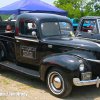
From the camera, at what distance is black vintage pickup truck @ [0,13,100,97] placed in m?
3.66

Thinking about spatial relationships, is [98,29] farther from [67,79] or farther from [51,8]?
[51,8]

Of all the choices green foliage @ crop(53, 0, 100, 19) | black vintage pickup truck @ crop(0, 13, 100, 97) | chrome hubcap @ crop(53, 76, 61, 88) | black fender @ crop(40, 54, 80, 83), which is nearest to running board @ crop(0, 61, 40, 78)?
black vintage pickup truck @ crop(0, 13, 100, 97)

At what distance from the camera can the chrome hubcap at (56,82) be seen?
3.81m

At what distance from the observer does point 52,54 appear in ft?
13.6

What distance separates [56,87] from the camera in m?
3.93

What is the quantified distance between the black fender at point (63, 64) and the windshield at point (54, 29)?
2.80 feet

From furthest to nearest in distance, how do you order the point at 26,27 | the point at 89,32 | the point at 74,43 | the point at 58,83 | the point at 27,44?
the point at 89,32 → the point at 26,27 → the point at 27,44 → the point at 74,43 → the point at 58,83

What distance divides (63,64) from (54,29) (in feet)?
4.69

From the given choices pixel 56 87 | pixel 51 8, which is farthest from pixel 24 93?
pixel 51 8

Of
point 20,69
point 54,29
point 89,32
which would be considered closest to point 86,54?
point 54,29

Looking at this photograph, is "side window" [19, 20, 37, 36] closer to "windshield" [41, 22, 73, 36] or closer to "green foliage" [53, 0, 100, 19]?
"windshield" [41, 22, 73, 36]

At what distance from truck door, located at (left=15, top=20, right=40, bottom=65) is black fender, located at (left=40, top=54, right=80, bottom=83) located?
561 mm

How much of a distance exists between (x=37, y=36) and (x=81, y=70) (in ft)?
5.04

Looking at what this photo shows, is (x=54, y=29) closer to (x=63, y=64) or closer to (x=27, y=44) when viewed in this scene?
(x=27, y=44)
